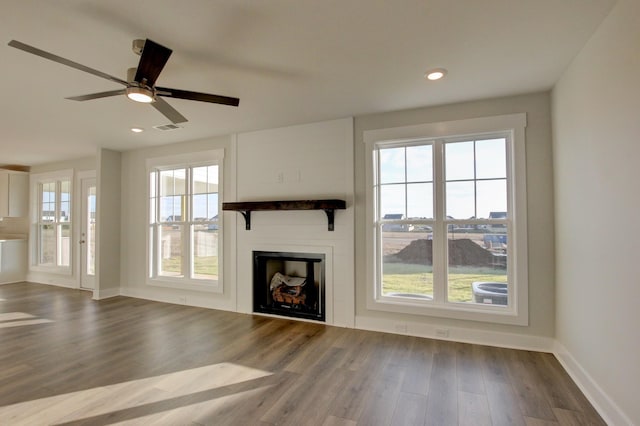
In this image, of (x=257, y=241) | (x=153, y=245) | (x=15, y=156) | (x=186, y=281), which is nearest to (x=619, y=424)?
(x=257, y=241)

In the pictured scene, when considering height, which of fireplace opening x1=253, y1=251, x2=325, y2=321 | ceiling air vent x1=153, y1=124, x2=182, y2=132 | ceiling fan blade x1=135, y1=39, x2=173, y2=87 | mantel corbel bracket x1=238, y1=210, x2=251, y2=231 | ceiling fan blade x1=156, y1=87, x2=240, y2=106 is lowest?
fireplace opening x1=253, y1=251, x2=325, y2=321

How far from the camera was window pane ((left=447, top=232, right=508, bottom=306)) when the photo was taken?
339 centimetres

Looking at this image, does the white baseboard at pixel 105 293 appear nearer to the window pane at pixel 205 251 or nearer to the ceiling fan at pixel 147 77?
the window pane at pixel 205 251

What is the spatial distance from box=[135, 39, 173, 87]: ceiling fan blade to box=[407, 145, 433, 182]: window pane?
2745mm

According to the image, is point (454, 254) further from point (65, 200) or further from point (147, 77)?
point (65, 200)

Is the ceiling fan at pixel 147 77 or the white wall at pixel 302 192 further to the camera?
the white wall at pixel 302 192

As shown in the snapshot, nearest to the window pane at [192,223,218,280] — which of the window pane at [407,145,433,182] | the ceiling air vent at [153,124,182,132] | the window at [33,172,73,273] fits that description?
the ceiling air vent at [153,124,182,132]

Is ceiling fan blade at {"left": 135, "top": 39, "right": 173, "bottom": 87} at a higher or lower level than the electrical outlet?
higher

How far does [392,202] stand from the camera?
12.6ft

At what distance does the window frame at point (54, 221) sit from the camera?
6.39 m

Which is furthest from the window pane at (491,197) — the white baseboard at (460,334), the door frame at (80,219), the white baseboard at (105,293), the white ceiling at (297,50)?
the door frame at (80,219)

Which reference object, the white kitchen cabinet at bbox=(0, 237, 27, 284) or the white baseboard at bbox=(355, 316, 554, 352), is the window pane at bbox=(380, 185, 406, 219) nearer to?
the white baseboard at bbox=(355, 316, 554, 352)

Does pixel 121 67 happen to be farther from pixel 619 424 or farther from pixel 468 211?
pixel 619 424

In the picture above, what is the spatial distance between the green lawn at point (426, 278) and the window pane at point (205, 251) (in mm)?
2646
